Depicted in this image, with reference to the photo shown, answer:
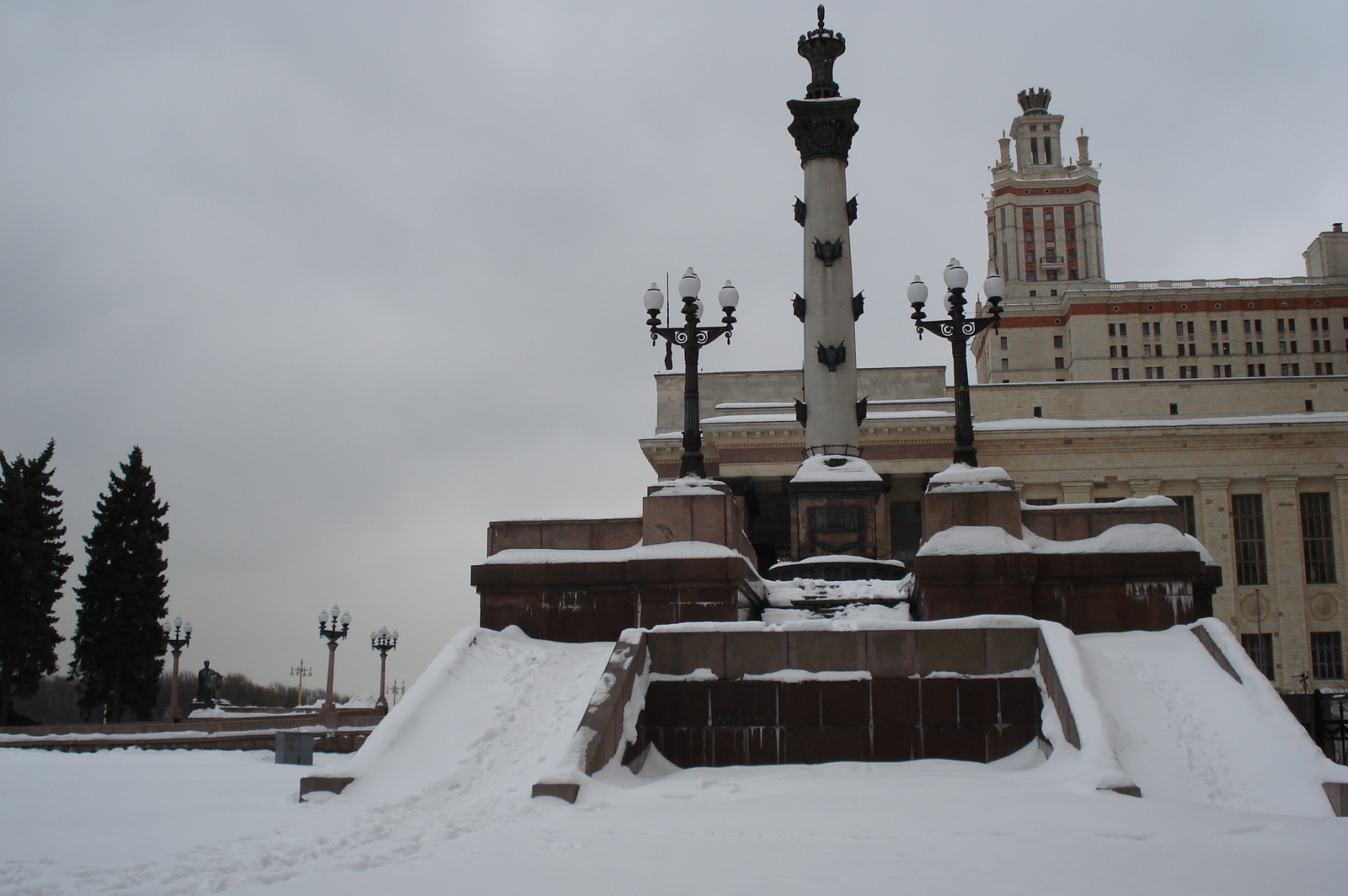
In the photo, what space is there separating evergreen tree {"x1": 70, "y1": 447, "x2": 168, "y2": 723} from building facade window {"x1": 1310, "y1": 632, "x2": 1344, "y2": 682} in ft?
136

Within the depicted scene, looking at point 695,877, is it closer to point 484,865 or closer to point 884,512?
point 484,865

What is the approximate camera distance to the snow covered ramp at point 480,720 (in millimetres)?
8273

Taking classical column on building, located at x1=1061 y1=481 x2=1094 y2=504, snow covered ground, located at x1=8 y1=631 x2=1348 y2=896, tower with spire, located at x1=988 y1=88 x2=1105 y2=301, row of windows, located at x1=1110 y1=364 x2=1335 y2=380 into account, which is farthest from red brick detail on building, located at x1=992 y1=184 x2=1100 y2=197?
snow covered ground, located at x1=8 y1=631 x2=1348 y2=896

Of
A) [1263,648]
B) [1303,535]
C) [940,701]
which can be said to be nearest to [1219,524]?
[1303,535]

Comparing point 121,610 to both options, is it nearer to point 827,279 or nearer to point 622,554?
point 827,279

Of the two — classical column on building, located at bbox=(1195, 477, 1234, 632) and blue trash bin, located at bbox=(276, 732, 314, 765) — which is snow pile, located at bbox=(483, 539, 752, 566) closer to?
blue trash bin, located at bbox=(276, 732, 314, 765)

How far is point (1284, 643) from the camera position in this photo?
4259 centimetres

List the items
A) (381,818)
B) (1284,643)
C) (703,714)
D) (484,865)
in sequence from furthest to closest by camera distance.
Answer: (1284,643) → (703,714) → (381,818) → (484,865)

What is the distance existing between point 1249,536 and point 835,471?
3109 cm

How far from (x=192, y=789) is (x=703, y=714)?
15.0 feet

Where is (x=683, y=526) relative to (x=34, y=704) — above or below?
above

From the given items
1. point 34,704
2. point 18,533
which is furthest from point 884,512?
point 34,704

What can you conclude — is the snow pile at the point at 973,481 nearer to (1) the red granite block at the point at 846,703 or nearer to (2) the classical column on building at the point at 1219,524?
(1) the red granite block at the point at 846,703

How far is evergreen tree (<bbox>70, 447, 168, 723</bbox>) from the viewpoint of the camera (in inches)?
1389
